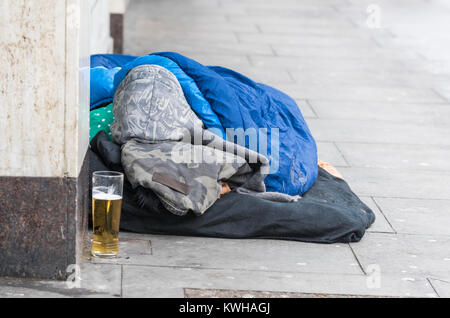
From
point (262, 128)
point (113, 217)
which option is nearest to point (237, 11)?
point (262, 128)

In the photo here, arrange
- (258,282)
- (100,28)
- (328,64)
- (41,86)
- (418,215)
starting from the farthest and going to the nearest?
1. (328,64)
2. (100,28)
3. (418,215)
4. (258,282)
5. (41,86)

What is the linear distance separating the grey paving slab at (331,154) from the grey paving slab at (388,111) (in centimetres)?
88

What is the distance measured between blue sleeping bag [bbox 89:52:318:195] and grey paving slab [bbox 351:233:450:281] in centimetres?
51

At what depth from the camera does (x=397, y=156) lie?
18.0ft

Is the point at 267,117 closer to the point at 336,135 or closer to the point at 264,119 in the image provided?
the point at 264,119

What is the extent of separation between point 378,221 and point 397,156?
1.39 metres

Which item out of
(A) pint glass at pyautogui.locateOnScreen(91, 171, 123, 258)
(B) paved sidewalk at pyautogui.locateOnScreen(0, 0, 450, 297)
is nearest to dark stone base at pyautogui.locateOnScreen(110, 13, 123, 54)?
(B) paved sidewalk at pyautogui.locateOnScreen(0, 0, 450, 297)

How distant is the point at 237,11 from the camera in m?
12.4

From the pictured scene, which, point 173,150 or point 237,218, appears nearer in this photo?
point 173,150

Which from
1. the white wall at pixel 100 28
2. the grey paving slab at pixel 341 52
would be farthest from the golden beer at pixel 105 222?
the grey paving slab at pixel 341 52

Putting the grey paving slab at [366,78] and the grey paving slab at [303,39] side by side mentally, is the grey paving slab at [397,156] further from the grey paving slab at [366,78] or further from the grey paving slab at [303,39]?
the grey paving slab at [303,39]

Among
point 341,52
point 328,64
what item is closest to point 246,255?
point 328,64

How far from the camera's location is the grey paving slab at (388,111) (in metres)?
6.55
